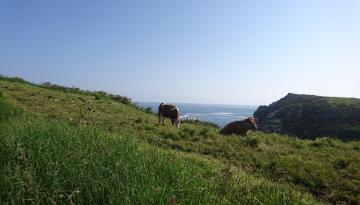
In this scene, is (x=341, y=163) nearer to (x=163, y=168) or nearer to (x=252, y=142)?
(x=252, y=142)

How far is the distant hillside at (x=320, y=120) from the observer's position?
66.4 metres

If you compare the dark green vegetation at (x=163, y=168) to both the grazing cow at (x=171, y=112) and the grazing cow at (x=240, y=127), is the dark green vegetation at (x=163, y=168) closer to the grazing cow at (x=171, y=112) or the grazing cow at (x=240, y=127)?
the grazing cow at (x=240, y=127)

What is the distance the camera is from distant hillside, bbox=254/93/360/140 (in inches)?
2616

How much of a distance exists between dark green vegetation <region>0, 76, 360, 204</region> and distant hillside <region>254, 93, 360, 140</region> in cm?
4621

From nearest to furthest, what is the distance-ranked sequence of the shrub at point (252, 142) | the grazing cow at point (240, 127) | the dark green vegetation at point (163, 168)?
1. the dark green vegetation at point (163, 168)
2. the shrub at point (252, 142)
3. the grazing cow at point (240, 127)

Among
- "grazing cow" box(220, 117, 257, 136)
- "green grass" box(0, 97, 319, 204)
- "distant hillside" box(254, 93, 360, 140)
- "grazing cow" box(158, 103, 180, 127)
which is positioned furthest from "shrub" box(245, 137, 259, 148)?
"distant hillside" box(254, 93, 360, 140)

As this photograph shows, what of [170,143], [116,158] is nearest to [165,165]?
[116,158]

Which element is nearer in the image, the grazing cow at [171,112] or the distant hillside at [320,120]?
→ the grazing cow at [171,112]

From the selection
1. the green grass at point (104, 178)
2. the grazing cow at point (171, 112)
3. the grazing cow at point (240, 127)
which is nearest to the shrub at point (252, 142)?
the grazing cow at point (240, 127)

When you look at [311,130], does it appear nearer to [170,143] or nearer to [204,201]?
[170,143]

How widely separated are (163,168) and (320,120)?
2702 inches

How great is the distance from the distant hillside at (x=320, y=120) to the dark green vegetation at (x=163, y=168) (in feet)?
152

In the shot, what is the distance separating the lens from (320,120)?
74938 mm

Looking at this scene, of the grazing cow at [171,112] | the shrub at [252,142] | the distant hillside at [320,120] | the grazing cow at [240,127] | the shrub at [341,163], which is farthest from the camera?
the distant hillside at [320,120]
